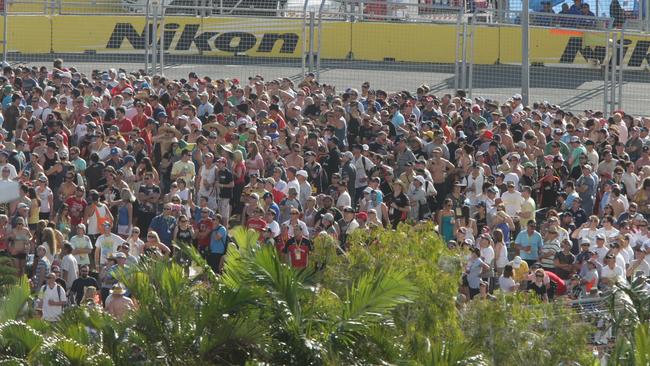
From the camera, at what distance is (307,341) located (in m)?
11.8

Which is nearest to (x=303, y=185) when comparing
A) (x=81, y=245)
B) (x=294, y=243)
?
(x=294, y=243)

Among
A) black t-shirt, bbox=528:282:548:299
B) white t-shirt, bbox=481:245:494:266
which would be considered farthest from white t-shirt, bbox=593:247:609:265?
black t-shirt, bbox=528:282:548:299

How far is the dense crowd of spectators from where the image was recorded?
63.3ft

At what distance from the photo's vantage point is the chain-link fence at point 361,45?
30.2 metres

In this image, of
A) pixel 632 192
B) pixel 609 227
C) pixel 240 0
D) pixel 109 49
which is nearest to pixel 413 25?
pixel 240 0

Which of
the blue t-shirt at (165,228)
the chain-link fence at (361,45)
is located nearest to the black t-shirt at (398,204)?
the blue t-shirt at (165,228)

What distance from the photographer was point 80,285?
18422mm

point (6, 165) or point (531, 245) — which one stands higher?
point (6, 165)

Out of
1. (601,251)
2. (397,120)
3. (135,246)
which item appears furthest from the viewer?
(397,120)

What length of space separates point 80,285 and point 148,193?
3.03 metres

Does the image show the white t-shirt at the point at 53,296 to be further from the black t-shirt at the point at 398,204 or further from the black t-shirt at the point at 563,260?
the black t-shirt at the point at 563,260

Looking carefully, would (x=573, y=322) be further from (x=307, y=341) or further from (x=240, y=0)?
(x=240, y=0)

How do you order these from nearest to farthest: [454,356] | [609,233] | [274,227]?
[454,356] < [274,227] < [609,233]

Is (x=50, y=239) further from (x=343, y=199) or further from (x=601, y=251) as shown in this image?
(x=601, y=251)
